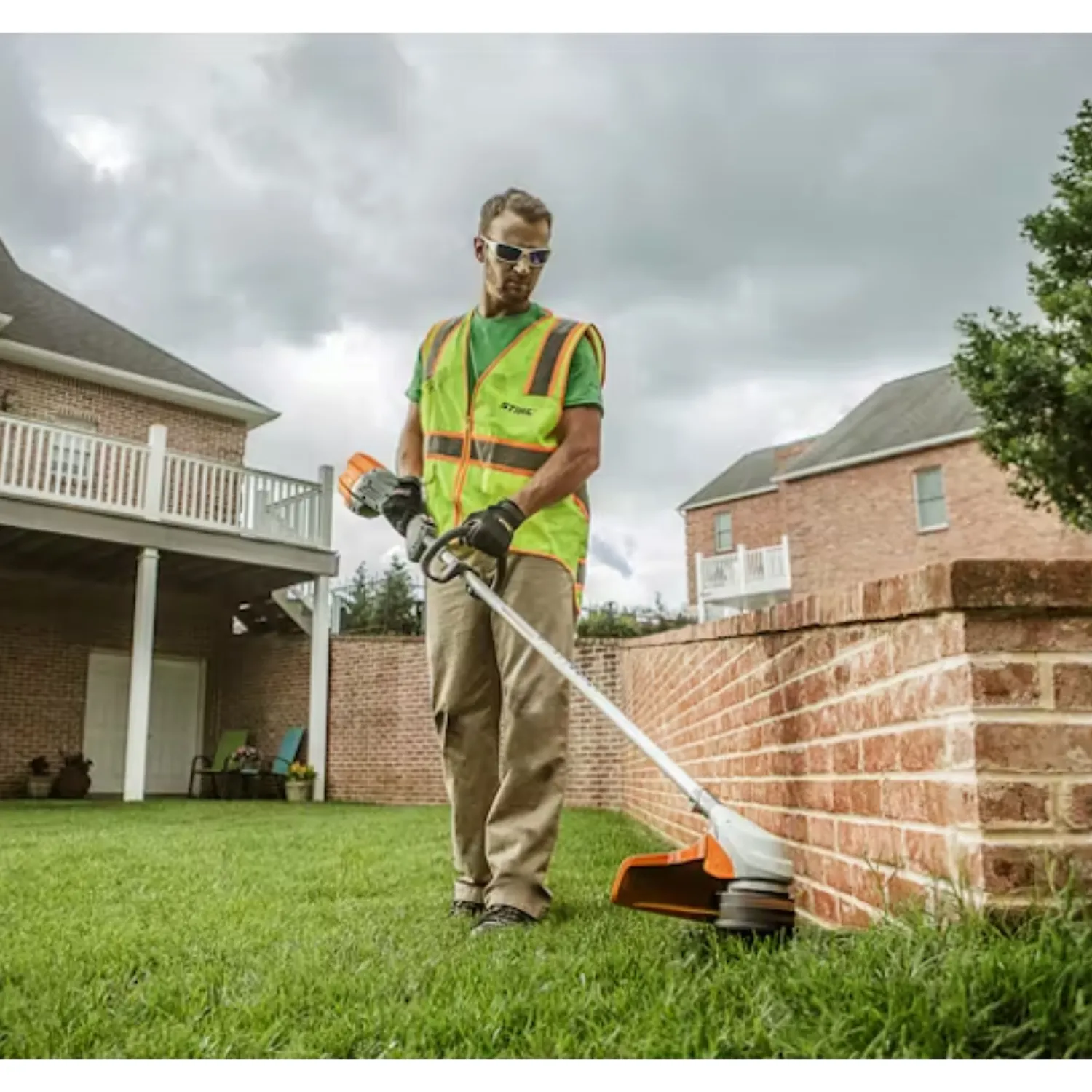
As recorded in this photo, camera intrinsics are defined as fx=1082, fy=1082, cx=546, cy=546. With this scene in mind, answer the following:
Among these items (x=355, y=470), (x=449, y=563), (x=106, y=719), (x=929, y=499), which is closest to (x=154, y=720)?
(x=106, y=719)

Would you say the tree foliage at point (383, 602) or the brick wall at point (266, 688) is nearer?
the brick wall at point (266, 688)

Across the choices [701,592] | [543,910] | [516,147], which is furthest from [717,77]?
[701,592]

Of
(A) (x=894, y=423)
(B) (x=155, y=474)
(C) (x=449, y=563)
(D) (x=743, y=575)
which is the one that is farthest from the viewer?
(D) (x=743, y=575)

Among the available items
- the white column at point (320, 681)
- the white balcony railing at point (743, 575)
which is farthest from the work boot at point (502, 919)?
the white balcony railing at point (743, 575)

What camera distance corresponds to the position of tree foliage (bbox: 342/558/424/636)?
68.4 ft

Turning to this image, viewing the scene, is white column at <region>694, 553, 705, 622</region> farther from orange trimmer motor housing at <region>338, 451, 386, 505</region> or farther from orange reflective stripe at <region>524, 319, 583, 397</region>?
orange reflective stripe at <region>524, 319, 583, 397</region>

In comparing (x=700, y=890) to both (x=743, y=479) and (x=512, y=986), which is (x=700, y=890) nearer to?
(x=512, y=986)

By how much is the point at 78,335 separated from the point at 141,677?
5.70 meters

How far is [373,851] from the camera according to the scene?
4492mm

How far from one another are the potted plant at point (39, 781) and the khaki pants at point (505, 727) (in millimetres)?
10976

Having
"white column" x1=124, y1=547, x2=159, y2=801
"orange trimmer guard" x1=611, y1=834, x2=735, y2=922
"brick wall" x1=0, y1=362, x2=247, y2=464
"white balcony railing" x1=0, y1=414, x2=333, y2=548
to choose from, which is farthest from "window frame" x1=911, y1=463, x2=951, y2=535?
"orange trimmer guard" x1=611, y1=834, x2=735, y2=922

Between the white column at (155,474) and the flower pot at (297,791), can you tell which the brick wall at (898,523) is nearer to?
the flower pot at (297,791)

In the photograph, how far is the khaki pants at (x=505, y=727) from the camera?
8.11 feet

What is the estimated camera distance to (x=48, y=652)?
41.8 feet
